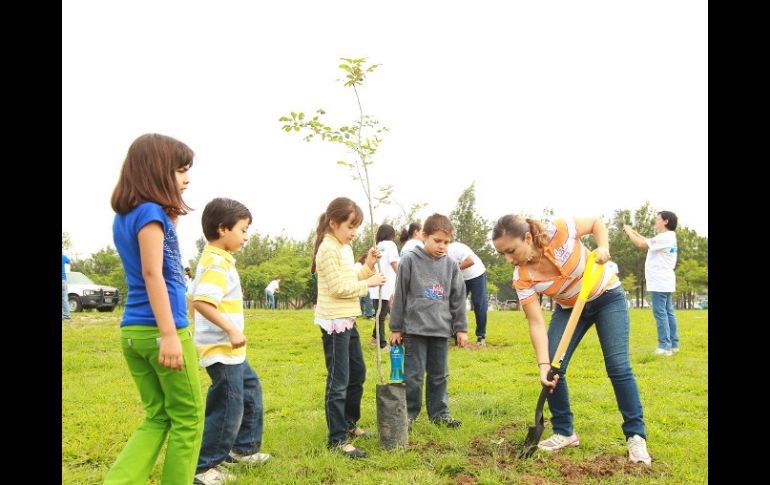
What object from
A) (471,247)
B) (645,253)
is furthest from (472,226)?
(645,253)

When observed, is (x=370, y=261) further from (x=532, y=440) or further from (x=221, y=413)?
(x=532, y=440)

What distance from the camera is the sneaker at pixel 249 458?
411 centimetres

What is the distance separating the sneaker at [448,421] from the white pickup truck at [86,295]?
19134mm

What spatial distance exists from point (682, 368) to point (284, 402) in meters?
4.86

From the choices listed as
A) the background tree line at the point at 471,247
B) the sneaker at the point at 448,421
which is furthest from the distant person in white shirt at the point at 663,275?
the background tree line at the point at 471,247

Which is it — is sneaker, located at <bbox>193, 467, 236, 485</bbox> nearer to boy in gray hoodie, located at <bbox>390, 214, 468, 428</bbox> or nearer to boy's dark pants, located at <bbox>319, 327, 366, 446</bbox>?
boy's dark pants, located at <bbox>319, 327, 366, 446</bbox>

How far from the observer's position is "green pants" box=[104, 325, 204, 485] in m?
2.96

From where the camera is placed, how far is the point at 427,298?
5039mm

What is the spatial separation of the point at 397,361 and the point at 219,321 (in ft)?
6.47

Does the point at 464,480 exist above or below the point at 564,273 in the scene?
below

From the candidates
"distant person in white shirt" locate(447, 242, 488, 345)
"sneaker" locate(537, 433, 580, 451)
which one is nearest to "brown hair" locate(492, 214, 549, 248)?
"sneaker" locate(537, 433, 580, 451)

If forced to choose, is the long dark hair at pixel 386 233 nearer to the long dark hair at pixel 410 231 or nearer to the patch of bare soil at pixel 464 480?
the long dark hair at pixel 410 231

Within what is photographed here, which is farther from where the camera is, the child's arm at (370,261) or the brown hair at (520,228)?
the child's arm at (370,261)

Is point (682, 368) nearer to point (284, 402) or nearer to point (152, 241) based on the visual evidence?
point (284, 402)
